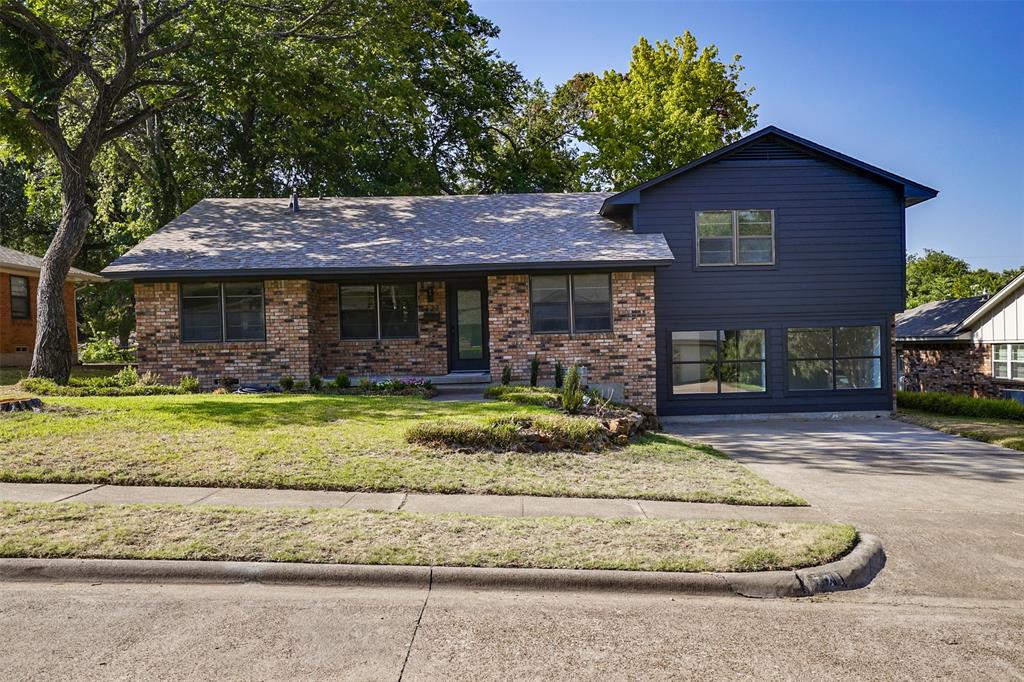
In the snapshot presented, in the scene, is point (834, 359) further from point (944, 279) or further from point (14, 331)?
point (944, 279)

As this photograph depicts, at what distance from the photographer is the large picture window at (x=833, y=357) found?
16.5 m

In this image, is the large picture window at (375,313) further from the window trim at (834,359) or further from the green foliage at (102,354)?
the green foliage at (102,354)

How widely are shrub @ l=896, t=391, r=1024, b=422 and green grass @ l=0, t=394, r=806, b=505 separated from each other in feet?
37.9

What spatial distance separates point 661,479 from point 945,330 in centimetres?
1971

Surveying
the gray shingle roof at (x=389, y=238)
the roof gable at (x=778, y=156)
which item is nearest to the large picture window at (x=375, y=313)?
the gray shingle roof at (x=389, y=238)

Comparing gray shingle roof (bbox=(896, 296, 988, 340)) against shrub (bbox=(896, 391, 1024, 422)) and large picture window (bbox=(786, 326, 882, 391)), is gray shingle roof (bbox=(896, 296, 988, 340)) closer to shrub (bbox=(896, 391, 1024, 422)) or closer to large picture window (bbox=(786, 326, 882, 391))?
shrub (bbox=(896, 391, 1024, 422))

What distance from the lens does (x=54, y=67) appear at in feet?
52.6

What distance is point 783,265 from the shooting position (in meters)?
16.3

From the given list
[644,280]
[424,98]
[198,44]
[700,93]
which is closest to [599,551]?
[644,280]

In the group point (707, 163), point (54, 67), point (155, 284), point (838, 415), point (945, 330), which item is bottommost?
point (838, 415)

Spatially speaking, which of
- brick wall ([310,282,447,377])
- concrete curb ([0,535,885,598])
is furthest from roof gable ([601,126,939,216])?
concrete curb ([0,535,885,598])

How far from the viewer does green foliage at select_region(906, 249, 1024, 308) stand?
153ft

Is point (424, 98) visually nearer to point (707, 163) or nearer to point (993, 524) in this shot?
point (707, 163)

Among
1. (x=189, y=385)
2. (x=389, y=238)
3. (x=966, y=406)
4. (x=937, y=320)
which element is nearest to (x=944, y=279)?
(x=937, y=320)
